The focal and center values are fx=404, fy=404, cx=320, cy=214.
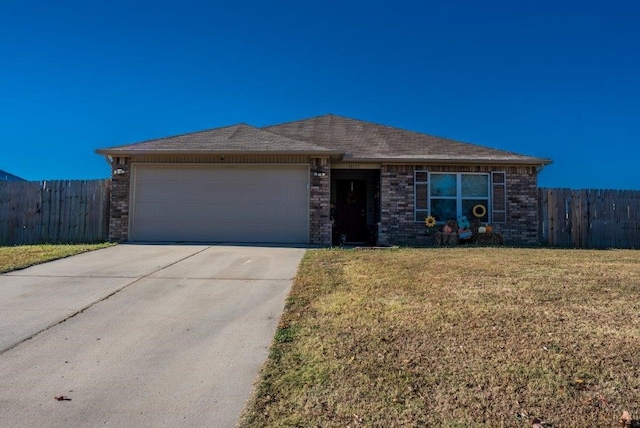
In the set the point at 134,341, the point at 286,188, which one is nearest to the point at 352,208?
the point at 286,188

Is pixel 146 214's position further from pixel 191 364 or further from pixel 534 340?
pixel 534 340

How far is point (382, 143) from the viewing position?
13289 mm

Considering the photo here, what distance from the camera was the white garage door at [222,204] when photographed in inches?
440

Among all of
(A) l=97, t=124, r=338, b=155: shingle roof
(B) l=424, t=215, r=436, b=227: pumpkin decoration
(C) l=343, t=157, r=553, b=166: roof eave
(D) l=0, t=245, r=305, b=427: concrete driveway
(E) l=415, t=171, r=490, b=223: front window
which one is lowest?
(D) l=0, t=245, r=305, b=427: concrete driveway

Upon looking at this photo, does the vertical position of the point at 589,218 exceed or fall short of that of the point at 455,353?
it exceeds it

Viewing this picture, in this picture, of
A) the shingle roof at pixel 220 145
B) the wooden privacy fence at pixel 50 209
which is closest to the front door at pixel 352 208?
the shingle roof at pixel 220 145

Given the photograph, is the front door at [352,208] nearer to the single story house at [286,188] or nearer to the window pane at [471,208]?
the single story house at [286,188]

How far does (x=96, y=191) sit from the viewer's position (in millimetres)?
11680

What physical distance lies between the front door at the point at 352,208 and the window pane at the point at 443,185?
273 centimetres

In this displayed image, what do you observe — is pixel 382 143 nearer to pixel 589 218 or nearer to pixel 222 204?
pixel 222 204

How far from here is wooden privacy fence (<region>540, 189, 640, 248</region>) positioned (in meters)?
12.2

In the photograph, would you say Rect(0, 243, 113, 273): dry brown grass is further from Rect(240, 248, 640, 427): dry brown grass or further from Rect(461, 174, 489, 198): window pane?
Rect(461, 174, 489, 198): window pane

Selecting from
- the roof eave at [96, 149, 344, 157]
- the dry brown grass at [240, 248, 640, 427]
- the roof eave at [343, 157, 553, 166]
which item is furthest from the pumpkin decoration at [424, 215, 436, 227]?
the dry brown grass at [240, 248, 640, 427]

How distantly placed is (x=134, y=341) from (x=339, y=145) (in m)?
10.1
